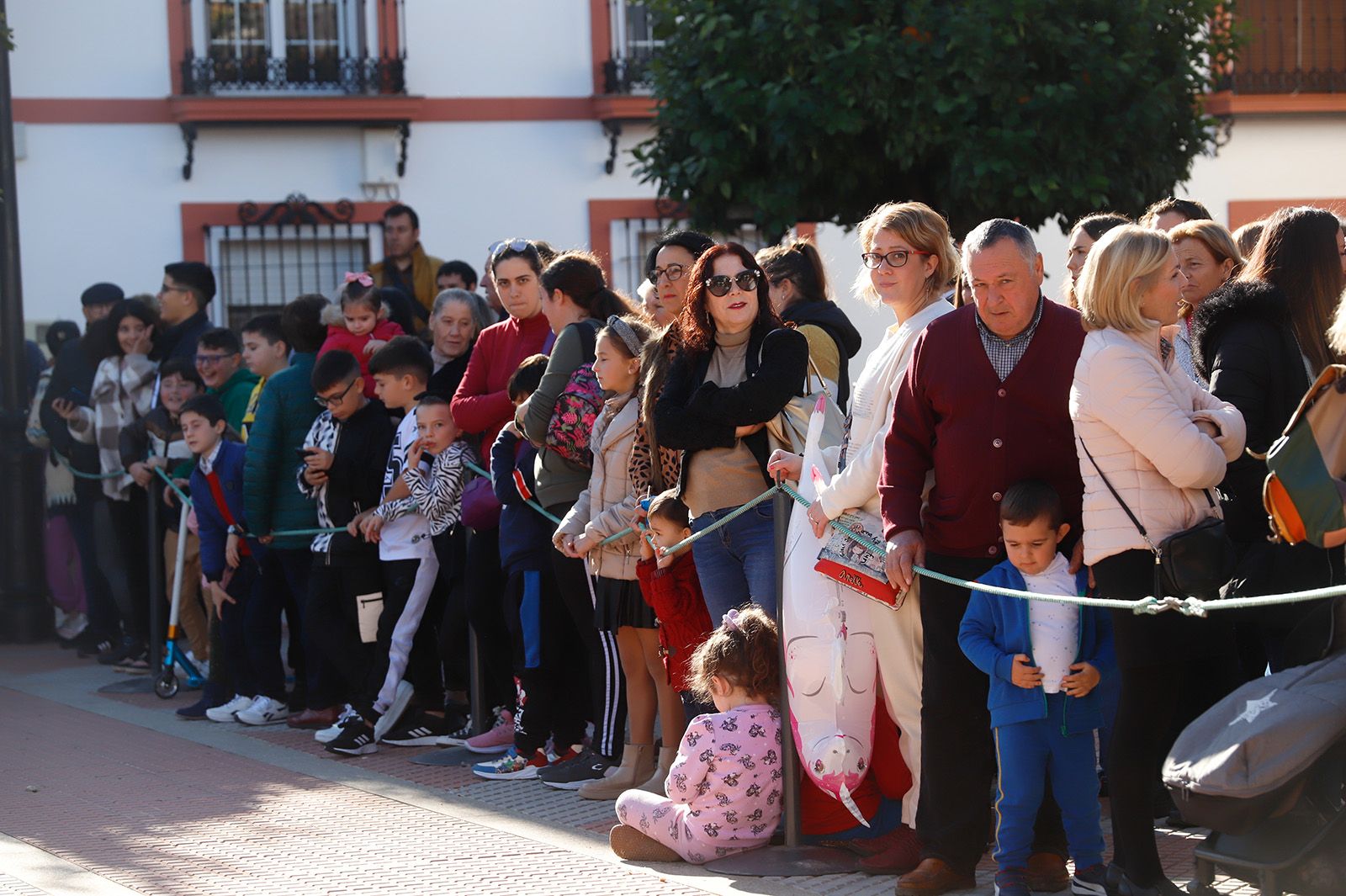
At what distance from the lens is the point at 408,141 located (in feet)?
58.2

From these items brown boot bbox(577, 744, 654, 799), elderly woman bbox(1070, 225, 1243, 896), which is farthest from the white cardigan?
brown boot bbox(577, 744, 654, 799)

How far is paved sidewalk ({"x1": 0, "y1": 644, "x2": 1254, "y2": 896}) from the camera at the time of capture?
5.75 m

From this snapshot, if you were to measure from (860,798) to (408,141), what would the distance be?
42.8ft

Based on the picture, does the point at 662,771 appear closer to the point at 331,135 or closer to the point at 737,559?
the point at 737,559

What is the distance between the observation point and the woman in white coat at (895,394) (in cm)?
557

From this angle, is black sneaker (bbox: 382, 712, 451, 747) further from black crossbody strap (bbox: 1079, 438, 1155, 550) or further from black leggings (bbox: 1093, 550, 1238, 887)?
black crossbody strap (bbox: 1079, 438, 1155, 550)

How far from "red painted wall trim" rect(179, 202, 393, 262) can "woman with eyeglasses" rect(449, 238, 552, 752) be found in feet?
31.3

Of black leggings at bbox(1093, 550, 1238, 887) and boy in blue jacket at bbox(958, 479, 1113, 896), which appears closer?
black leggings at bbox(1093, 550, 1238, 887)

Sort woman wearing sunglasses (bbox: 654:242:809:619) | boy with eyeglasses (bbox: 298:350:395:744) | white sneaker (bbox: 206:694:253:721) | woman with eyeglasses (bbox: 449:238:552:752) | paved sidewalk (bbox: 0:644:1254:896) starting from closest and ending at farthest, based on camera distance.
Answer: paved sidewalk (bbox: 0:644:1254:896), woman wearing sunglasses (bbox: 654:242:809:619), woman with eyeglasses (bbox: 449:238:552:752), boy with eyeglasses (bbox: 298:350:395:744), white sneaker (bbox: 206:694:253:721)

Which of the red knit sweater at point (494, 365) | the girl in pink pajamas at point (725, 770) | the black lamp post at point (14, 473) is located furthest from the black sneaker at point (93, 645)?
the girl in pink pajamas at point (725, 770)

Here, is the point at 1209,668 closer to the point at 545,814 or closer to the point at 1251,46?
the point at 545,814

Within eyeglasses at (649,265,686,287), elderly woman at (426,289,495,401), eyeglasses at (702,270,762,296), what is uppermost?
eyeglasses at (649,265,686,287)

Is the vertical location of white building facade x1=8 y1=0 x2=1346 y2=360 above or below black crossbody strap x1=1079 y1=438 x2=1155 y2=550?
above

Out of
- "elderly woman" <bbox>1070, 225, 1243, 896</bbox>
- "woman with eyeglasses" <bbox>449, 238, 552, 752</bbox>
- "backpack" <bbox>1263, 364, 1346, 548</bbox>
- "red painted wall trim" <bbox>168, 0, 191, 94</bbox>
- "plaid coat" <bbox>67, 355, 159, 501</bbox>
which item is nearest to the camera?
"backpack" <bbox>1263, 364, 1346, 548</bbox>
